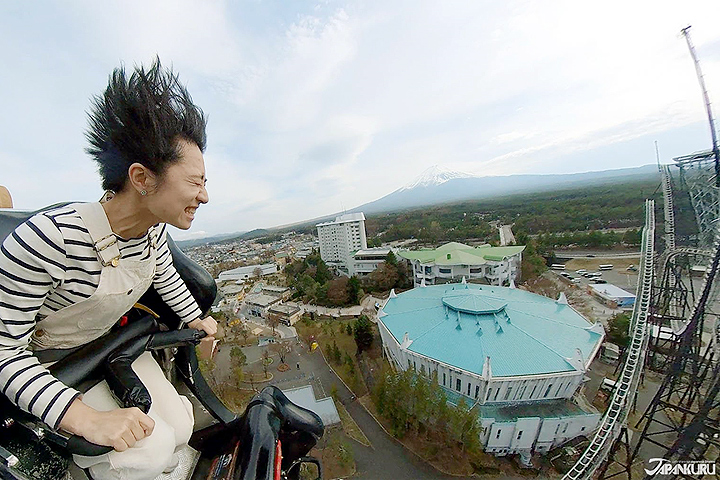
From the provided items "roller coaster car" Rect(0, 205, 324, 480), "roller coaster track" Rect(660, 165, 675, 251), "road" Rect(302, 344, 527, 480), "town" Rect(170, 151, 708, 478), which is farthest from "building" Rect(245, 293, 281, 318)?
"roller coaster track" Rect(660, 165, 675, 251)

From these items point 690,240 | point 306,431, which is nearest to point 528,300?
point 690,240

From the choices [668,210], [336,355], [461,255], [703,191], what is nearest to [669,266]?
[703,191]

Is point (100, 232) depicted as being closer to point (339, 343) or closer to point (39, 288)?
point (39, 288)

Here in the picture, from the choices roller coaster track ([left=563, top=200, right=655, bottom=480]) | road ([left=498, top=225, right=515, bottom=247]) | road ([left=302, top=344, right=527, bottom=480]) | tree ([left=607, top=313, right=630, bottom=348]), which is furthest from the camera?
road ([left=498, top=225, right=515, bottom=247])

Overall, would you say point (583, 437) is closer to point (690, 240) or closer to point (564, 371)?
point (564, 371)

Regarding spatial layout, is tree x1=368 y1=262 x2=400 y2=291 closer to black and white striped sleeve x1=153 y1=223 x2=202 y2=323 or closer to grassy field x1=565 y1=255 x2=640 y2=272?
grassy field x1=565 y1=255 x2=640 y2=272

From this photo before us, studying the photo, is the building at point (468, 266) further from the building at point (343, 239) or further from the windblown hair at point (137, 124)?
the windblown hair at point (137, 124)
